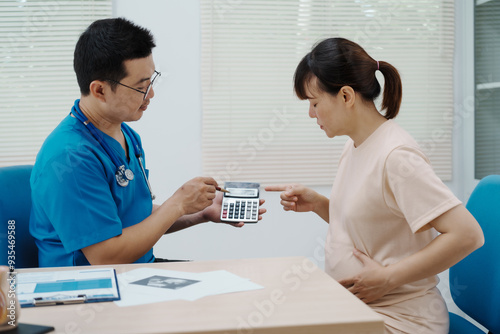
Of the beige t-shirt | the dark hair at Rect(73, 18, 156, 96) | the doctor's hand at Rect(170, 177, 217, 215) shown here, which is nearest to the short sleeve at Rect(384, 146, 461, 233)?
the beige t-shirt

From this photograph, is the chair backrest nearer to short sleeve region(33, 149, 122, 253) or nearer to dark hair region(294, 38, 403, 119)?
short sleeve region(33, 149, 122, 253)

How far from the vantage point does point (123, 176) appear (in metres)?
1.51

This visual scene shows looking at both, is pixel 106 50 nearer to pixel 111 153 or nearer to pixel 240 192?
pixel 111 153

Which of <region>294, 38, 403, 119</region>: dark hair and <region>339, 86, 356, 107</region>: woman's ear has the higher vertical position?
<region>294, 38, 403, 119</region>: dark hair

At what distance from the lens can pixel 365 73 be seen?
4.56ft

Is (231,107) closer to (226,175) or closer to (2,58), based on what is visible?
(226,175)

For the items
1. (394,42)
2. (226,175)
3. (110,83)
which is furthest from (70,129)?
(394,42)

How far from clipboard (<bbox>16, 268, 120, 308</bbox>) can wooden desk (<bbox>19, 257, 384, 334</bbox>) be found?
2cm

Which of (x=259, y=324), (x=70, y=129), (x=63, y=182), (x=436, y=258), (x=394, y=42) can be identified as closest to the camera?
(x=259, y=324)

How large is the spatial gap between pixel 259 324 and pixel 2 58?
87.3 inches

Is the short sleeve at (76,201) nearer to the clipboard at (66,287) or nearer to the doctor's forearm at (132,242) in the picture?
the doctor's forearm at (132,242)

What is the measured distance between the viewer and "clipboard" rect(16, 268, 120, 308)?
0.99m

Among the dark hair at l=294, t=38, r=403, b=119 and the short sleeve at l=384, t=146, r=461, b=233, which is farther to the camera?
the dark hair at l=294, t=38, r=403, b=119

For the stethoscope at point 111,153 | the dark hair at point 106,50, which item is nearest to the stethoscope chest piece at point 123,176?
the stethoscope at point 111,153
